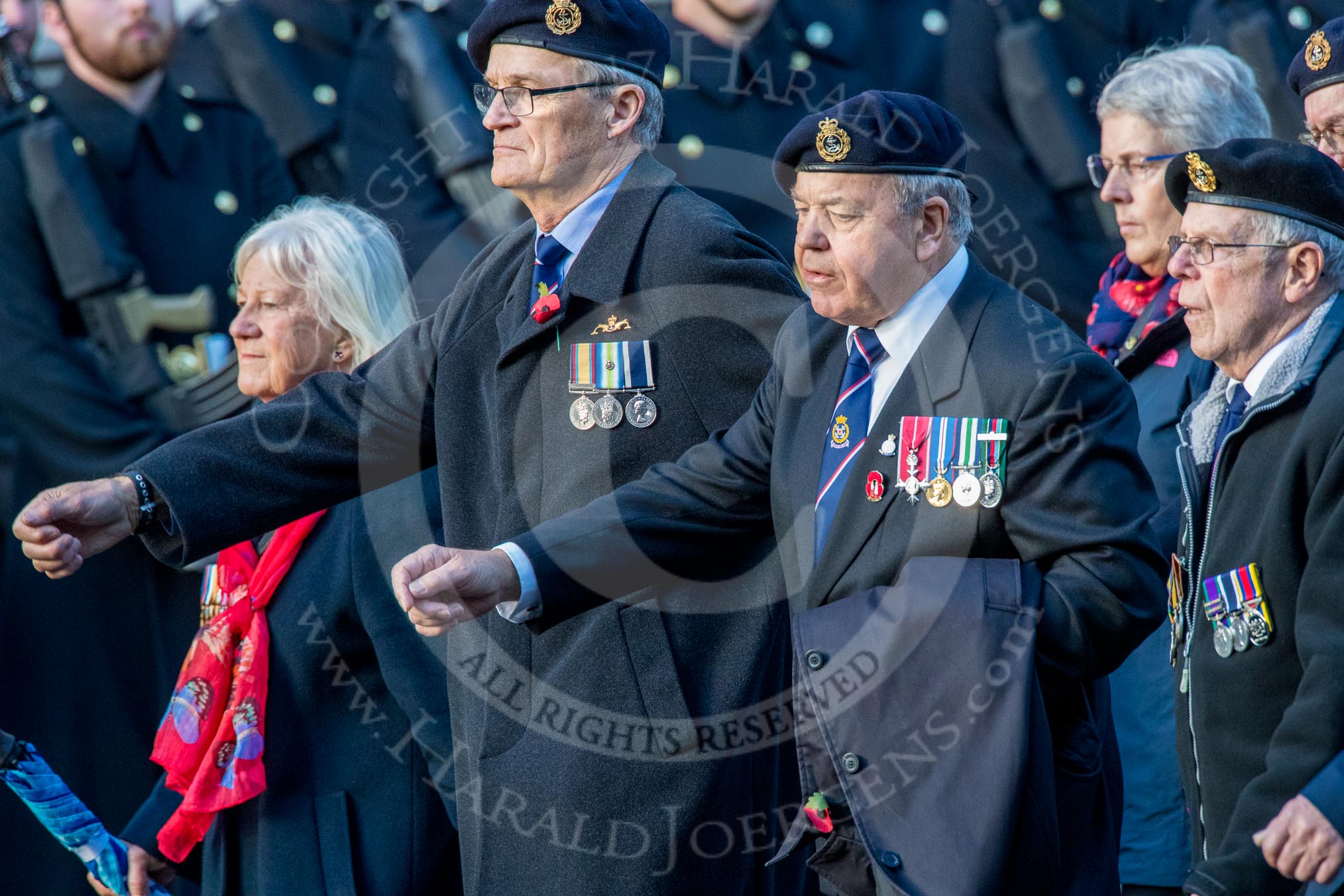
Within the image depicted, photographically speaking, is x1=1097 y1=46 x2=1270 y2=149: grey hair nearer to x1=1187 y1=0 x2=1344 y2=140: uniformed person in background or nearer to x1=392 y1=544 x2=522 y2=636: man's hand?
x1=1187 y1=0 x2=1344 y2=140: uniformed person in background

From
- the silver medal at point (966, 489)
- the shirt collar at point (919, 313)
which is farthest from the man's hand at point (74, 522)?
the silver medal at point (966, 489)

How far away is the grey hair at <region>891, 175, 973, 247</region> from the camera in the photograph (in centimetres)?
274

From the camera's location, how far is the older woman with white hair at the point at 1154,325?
3395 millimetres

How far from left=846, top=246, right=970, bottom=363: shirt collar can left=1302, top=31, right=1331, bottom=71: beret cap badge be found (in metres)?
1.33

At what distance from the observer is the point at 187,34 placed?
206 inches

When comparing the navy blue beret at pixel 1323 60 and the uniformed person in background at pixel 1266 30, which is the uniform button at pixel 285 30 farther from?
the navy blue beret at pixel 1323 60

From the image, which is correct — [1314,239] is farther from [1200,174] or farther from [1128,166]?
[1128,166]

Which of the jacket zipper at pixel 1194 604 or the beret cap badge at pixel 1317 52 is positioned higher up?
the beret cap badge at pixel 1317 52

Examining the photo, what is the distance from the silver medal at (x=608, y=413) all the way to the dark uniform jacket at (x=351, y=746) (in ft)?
2.20

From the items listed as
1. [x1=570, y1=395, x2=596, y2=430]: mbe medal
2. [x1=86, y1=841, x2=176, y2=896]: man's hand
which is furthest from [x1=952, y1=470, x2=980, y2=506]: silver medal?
[x1=86, y1=841, x2=176, y2=896]: man's hand

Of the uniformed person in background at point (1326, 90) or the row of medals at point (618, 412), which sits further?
the uniformed person in background at point (1326, 90)

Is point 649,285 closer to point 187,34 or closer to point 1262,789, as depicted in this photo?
point 1262,789

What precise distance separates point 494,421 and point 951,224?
88cm

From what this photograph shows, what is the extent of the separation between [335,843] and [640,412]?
107 centimetres
